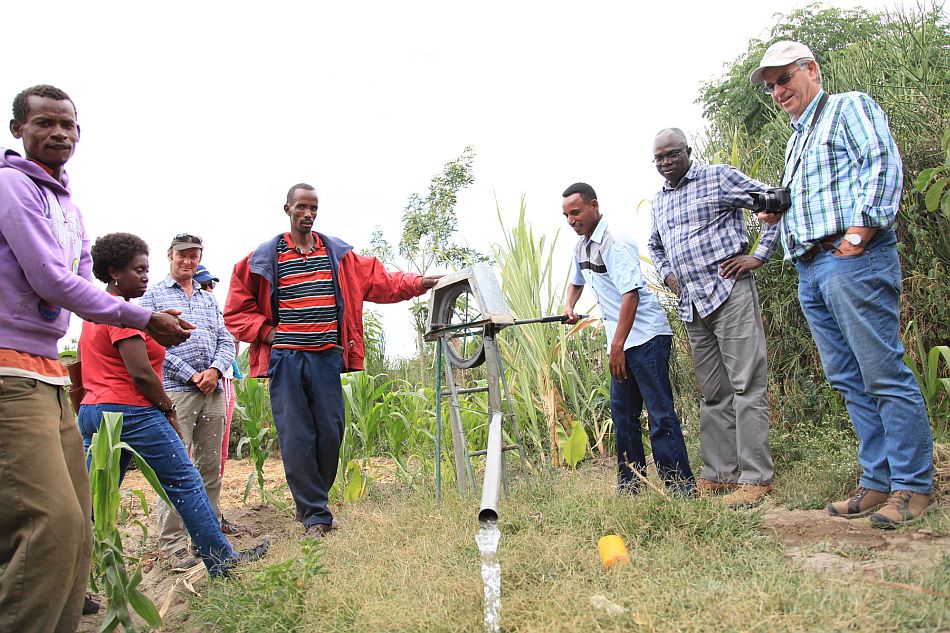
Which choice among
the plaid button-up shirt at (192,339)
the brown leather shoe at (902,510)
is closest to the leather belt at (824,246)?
the brown leather shoe at (902,510)

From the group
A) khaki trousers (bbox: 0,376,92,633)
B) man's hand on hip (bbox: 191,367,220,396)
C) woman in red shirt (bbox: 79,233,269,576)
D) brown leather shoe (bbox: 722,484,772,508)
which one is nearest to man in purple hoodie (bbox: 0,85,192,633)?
khaki trousers (bbox: 0,376,92,633)

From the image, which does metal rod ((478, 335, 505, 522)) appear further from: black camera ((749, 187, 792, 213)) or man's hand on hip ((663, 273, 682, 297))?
black camera ((749, 187, 792, 213))

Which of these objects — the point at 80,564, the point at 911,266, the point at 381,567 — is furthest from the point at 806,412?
the point at 80,564

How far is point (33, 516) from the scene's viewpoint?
2.19 meters

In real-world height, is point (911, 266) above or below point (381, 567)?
above

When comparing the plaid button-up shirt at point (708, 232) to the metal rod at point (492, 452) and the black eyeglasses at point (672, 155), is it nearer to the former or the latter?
the black eyeglasses at point (672, 155)

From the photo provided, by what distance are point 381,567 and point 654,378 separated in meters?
1.67

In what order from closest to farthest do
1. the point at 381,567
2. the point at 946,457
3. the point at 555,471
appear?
the point at 381,567
the point at 946,457
the point at 555,471

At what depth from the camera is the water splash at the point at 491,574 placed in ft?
6.98

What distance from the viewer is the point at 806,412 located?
4.92 meters

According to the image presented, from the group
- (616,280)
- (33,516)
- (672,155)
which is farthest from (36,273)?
(672,155)

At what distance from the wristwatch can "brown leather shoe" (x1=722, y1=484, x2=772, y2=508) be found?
52.0 inches

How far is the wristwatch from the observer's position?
2.95 meters

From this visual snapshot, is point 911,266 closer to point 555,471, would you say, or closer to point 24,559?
point 555,471
